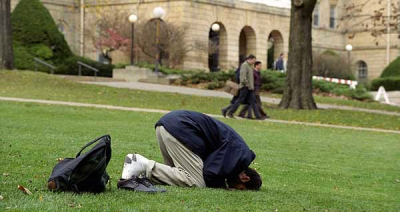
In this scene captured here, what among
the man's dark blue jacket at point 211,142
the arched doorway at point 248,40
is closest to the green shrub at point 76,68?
the arched doorway at point 248,40

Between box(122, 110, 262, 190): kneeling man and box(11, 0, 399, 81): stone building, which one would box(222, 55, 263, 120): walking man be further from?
box(11, 0, 399, 81): stone building

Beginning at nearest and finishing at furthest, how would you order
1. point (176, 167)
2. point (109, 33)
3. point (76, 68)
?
point (176, 167)
point (76, 68)
point (109, 33)

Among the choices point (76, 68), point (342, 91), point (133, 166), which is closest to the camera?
point (133, 166)

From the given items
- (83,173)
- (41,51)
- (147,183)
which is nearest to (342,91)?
(41,51)

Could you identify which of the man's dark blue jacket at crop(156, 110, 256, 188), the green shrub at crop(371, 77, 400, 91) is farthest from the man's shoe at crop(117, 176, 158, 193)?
the green shrub at crop(371, 77, 400, 91)

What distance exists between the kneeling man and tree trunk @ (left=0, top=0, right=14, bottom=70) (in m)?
23.8

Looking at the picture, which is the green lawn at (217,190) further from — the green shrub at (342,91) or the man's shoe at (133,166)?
the green shrub at (342,91)

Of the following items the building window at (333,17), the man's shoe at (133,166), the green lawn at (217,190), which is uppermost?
the building window at (333,17)

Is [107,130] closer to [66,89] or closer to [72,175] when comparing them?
[72,175]

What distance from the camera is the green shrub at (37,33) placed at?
39.4 meters

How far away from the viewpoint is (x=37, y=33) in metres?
39.8

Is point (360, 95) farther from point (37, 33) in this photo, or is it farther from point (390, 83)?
point (37, 33)

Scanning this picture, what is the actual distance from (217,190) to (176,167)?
1.66 ft

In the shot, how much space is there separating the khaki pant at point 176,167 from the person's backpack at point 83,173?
907 mm
